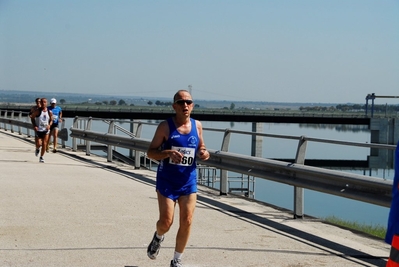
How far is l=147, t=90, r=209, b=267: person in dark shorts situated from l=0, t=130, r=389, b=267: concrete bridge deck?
0.51 metres

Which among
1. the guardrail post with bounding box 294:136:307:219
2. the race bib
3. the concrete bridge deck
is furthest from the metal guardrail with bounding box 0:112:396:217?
the race bib

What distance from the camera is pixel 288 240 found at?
9.62 m

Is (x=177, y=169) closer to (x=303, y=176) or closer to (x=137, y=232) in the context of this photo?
(x=137, y=232)

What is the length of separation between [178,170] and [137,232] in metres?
2.43

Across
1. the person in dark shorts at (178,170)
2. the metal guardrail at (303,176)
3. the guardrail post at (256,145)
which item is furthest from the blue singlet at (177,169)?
the guardrail post at (256,145)

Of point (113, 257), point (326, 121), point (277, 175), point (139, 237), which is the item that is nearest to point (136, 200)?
point (277, 175)

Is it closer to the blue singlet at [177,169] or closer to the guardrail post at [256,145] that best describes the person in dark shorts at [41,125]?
the guardrail post at [256,145]

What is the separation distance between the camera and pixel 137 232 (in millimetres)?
9844

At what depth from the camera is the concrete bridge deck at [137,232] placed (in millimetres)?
8273

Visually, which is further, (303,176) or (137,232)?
(303,176)

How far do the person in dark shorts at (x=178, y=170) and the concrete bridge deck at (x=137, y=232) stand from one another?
51 cm

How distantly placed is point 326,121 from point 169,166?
3537 inches

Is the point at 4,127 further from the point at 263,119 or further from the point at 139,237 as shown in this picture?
the point at 263,119

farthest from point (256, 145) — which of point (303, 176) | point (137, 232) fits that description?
point (137, 232)
